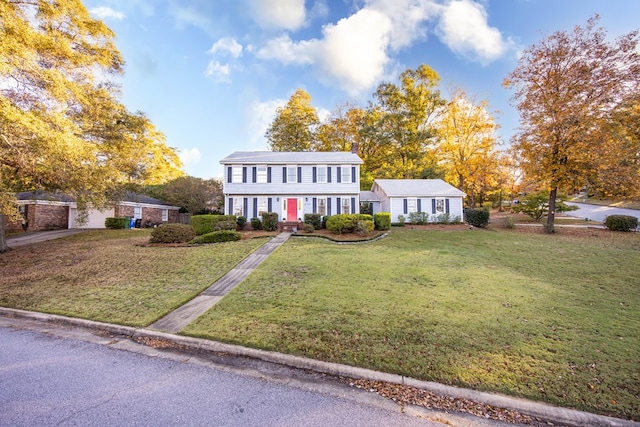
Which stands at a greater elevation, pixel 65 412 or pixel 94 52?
pixel 94 52

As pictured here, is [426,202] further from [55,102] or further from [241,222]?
[55,102]

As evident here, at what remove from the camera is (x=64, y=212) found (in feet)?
73.7

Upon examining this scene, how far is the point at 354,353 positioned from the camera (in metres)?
3.98

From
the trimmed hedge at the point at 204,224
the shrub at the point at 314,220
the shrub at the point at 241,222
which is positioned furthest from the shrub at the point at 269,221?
the trimmed hedge at the point at 204,224

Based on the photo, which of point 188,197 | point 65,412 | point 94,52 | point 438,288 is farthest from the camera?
point 188,197

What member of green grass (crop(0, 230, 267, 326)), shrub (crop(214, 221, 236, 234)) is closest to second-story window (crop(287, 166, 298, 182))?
shrub (crop(214, 221, 236, 234))

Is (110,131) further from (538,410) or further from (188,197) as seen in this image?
(538,410)

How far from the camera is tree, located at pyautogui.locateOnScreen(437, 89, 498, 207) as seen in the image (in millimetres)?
25252

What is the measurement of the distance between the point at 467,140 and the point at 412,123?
18.1ft

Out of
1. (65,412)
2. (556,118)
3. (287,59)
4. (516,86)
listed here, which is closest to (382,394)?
(65,412)

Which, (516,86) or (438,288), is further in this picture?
(516,86)

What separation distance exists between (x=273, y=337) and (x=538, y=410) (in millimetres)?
3497

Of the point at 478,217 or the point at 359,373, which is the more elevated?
the point at 478,217

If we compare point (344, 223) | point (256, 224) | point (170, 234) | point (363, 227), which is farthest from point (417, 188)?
point (170, 234)
